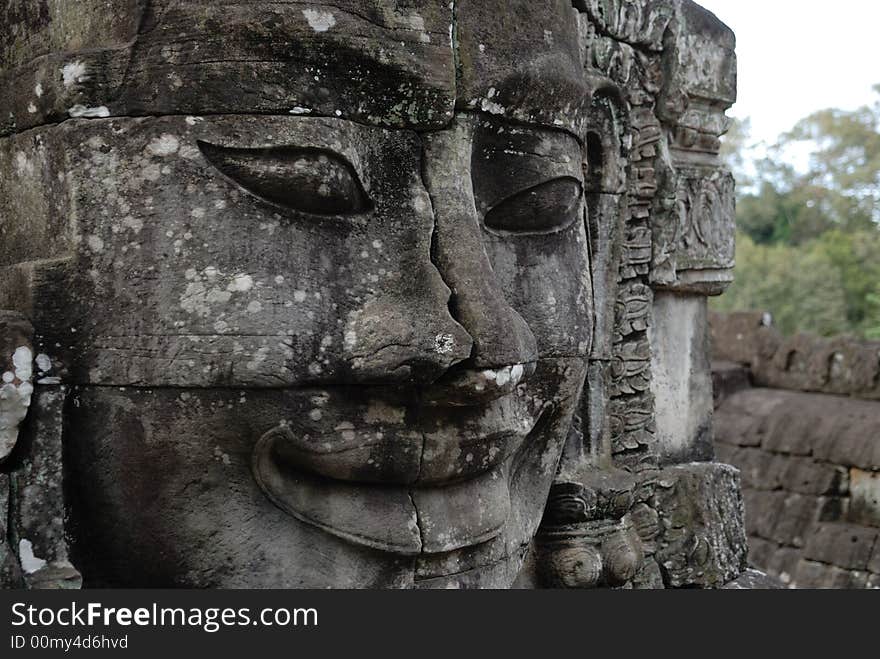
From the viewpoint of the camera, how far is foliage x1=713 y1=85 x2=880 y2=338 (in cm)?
2656

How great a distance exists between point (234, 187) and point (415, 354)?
569 mm

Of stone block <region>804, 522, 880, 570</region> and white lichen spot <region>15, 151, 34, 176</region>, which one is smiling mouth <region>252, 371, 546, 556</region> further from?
stone block <region>804, 522, 880, 570</region>

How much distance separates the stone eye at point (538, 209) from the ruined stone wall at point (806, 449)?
248 inches

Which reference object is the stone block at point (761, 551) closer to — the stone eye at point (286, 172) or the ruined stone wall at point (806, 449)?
the ruined stone wall at point (806, 449)

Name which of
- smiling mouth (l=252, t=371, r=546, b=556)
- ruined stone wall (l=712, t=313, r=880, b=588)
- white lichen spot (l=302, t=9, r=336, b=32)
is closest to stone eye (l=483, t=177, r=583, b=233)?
smiling mouth (l=252, t=371, r=546, b=556)

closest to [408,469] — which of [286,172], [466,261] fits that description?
[466,261]

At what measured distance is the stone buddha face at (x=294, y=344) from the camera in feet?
8.46

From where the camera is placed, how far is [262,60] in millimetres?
2588

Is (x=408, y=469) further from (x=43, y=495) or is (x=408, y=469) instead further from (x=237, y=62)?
(x=237, y=62)

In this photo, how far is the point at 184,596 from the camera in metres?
2.62

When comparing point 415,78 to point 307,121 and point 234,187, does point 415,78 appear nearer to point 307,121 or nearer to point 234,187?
point 307,121

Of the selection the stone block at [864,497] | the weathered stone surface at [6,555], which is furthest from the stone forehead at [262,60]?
the stone block at [864,497]

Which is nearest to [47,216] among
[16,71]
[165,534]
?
[16,71]

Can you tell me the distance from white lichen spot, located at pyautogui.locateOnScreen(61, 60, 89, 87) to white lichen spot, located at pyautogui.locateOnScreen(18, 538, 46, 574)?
106 centimetres
